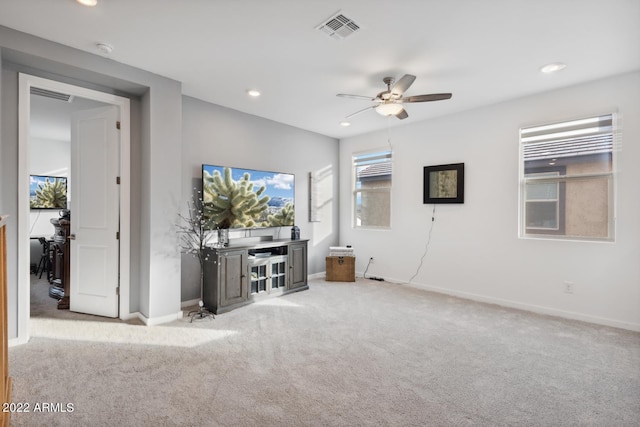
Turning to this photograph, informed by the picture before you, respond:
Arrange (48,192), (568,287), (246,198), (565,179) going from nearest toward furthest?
(568,287) → (565,179) → (246,198) → (48,192)

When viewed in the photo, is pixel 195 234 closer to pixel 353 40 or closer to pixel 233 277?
pixel 233 277

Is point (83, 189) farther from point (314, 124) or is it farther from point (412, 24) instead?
Answer: point (412, 24)

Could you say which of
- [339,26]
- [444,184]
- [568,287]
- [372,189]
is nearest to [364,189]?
[372,189]

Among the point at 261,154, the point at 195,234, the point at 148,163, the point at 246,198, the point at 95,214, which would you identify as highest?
the point at 261,154

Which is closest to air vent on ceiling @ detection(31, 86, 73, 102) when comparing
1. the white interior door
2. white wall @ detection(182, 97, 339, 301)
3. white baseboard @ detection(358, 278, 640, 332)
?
the white interior door

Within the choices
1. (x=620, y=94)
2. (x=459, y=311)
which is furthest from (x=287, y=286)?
(x=620, y=94)

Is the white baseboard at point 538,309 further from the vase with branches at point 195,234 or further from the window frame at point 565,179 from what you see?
the vase with branches at point 195,234

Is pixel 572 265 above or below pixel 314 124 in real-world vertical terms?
below

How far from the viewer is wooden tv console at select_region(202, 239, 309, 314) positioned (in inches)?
143

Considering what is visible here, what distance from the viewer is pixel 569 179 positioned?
3.66m

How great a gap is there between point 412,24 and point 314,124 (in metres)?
2.82

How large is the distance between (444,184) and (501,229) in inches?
39.7

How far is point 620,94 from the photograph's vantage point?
3.27m

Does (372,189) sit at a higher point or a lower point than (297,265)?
higher
